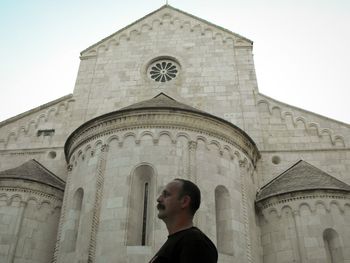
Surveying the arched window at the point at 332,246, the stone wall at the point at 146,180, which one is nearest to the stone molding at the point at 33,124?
the stone wall at the point at 146,180

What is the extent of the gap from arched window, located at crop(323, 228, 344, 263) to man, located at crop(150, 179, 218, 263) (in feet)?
37.0

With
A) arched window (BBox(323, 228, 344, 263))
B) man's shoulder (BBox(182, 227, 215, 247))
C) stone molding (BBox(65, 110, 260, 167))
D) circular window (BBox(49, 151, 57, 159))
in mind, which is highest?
circular window (BBox(49, 151, 57, 159))

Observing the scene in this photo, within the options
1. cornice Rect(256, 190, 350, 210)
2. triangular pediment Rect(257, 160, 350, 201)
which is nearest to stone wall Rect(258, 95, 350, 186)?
triangular pediment Rect(257, 160, 350, 201)

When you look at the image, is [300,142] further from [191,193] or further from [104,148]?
[191,193]

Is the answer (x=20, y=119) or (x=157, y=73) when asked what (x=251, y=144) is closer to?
(x=157, y=73)

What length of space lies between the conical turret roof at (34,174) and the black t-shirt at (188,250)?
42.7 feet

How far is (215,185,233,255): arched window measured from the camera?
12141mm

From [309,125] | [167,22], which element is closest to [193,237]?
[309,125]

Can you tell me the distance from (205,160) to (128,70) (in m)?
8.35

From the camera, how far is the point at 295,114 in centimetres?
1706

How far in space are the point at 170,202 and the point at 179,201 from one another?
0.26ft

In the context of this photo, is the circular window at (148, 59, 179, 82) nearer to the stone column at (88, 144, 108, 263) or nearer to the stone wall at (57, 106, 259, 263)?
the stone wall at (57, 106, 259, 263)

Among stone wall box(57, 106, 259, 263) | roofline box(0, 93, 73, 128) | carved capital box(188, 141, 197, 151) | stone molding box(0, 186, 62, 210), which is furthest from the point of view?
roofline box(0, 93, 73, 128)

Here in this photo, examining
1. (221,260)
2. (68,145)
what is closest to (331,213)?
(221,260)
